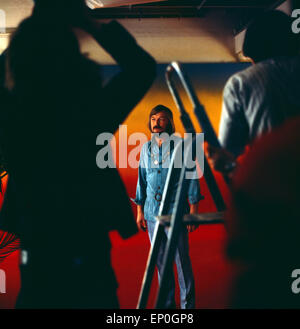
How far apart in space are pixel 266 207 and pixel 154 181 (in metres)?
2.14

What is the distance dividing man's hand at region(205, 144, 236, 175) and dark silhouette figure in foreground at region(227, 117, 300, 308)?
54cm

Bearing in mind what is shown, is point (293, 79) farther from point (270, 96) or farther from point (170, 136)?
point (170, 136)

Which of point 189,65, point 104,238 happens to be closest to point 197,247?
point 189,65

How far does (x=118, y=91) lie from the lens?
994 millimetres

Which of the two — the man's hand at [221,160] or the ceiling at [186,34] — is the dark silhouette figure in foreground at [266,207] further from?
the ceiling at [186,34]

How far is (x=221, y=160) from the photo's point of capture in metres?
1.08

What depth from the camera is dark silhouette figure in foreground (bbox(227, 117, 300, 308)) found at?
471 mm

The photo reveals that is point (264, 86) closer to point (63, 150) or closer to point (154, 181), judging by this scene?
point (63, 150)

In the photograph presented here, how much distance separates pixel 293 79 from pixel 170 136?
64.8 inches

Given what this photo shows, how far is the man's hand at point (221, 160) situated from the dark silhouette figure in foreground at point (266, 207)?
0.54 meters

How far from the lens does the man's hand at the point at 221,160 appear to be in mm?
1070

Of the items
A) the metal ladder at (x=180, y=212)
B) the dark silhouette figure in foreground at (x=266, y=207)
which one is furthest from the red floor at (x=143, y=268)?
the dark silhouette figure in foreground at (x=266, y=207)

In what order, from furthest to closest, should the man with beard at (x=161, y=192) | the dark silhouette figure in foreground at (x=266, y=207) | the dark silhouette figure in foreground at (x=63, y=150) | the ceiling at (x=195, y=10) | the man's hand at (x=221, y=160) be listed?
the ceiling at (x=195, y=10) → the man with beard at (x=161, y=192) → the man's hand at (x=221, y=160) → the dark silhouette figure in foreground at (x=63, y=150) → the dark silhouette figure in foreground at (x=266, y=207)
